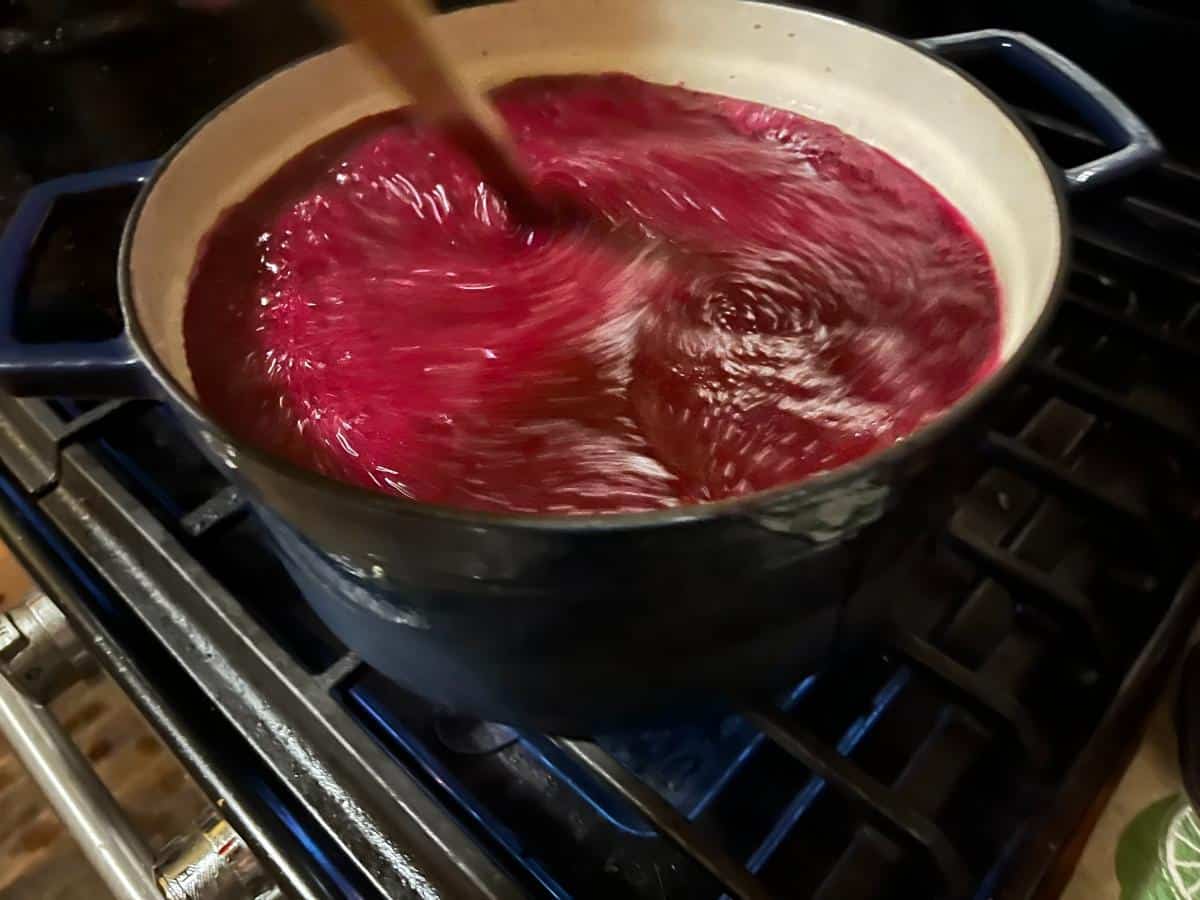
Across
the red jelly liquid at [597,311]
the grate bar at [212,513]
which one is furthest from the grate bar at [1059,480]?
the grate bar at [212,513]

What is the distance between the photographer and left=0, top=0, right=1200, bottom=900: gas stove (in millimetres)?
468

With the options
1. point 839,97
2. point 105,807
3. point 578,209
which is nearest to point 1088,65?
point 839,97

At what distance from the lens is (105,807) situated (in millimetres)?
599

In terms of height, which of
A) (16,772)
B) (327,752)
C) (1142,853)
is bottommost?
(1142,853)

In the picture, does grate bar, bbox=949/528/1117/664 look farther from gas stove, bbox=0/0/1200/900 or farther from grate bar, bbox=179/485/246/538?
grate bar, bbox=179/485/246/538

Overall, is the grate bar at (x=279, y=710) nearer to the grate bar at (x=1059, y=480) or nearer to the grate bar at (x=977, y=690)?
the grate bar at (x=977, y=690)

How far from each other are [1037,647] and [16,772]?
0.97 meters

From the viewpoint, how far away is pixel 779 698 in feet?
1.69

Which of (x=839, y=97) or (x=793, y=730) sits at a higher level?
(x=839, y=97)

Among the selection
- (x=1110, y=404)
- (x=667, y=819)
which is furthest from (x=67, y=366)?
(x=1110, y=404)

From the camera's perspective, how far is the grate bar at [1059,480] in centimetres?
56

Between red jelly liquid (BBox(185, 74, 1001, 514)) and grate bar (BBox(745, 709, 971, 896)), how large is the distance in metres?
0.13

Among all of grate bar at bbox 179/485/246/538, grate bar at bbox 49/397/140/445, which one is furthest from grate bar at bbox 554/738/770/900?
grate bar at bbox 49/397/140/445

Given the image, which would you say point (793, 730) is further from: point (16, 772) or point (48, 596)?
point (16, 772)
